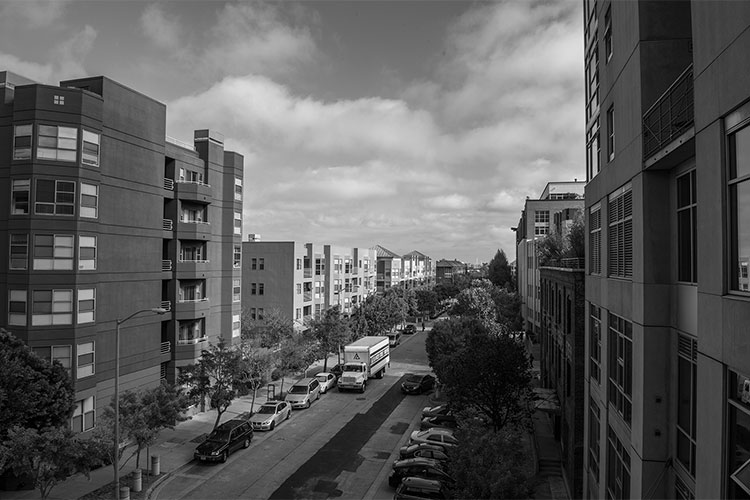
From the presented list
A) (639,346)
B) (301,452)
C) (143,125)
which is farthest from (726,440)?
(143,125)

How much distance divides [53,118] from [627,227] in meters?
A: 22.7

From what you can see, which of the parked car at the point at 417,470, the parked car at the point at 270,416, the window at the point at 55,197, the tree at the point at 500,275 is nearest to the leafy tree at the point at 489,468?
the parked car at the point at 417,470

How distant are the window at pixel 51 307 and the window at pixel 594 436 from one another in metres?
21.2

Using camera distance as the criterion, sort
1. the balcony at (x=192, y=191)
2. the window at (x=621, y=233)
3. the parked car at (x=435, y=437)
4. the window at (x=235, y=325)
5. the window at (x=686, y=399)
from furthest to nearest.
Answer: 1. the window at (x=235, y=325)
2. the balcony at (x=192, y=191)
3. the parked car at (x=435, y=437)
4. the window at (x=621, y=233)
5. the window at (x=686, y=399)

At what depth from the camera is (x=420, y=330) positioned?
80.6 meters

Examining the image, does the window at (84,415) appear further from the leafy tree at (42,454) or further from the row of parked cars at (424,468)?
the row of parked cars at (424,468)

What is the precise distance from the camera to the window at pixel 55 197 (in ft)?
69.7

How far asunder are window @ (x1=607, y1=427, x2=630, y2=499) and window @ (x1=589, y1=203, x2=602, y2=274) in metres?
5.21

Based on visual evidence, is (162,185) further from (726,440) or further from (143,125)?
(726,440)

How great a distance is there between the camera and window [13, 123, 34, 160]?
21297mm

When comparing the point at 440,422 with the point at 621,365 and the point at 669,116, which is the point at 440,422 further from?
the point at 669,116

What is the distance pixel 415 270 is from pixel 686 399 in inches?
4790

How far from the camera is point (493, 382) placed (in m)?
22.7

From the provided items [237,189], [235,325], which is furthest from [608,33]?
[235,325]
